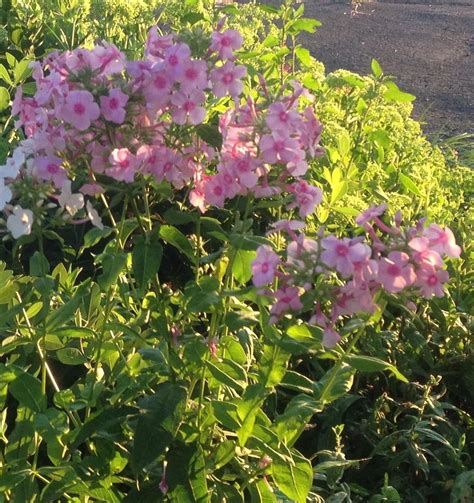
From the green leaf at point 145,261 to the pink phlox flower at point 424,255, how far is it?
43 centimetres

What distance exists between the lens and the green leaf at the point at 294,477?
1.47m

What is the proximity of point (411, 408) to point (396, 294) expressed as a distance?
3.08ft

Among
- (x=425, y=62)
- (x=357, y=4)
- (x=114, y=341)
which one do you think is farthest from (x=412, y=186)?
(x=357, y=4)

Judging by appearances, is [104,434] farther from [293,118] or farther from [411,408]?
[411,408]

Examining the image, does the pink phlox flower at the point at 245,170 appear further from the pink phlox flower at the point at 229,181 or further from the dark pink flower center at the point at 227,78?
the dark pink flower center at the point at 227,78

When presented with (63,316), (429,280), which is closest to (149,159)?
(63,316)

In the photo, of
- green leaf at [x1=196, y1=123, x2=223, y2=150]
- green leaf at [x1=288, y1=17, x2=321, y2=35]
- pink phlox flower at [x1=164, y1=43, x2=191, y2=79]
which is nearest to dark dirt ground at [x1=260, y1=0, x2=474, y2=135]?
green leaf at [x1=288, y1=17, x2=321, y2=35]

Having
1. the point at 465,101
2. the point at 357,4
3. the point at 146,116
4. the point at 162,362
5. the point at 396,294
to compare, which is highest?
the point at 146,116

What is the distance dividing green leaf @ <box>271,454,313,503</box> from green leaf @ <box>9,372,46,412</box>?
0.42 metres

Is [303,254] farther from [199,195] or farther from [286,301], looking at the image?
[199,195]

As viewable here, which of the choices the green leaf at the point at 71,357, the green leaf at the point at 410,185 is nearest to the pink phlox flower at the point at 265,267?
the green leaf at the point at 71,357

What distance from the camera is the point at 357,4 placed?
36.4ft

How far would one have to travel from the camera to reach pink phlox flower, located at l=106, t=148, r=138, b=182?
1.27 m

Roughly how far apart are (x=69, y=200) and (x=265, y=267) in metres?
0.34
